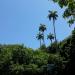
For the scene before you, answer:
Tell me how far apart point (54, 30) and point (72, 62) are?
50928mm

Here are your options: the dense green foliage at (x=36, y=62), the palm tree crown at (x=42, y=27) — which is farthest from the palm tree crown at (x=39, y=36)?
the dense green foliage at (x=36, y=62)

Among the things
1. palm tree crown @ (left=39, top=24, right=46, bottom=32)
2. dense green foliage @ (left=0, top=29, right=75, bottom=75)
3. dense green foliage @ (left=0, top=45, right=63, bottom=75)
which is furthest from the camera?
palm tree crown @ (left=39, top=24, right=46, bottom=32)

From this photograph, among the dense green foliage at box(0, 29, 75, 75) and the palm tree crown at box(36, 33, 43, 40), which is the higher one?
the palm tree crown at box(36, 33, 43, 40)

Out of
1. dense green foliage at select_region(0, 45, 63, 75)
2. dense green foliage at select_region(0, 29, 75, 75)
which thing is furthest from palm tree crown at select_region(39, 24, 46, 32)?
dense green foliage at select_region(0, 45, 63, 75)

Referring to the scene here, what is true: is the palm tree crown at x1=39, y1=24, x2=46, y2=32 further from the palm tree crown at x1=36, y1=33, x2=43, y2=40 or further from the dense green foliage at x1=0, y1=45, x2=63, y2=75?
the dense green foliage at x1=0, y1=45, x2=63, y2=75

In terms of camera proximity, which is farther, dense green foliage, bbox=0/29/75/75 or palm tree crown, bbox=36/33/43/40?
palm tree crown, bbox=36/33/43/40

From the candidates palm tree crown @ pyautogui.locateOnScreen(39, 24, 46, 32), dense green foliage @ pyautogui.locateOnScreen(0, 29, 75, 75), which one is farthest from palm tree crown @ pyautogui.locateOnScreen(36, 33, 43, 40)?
dense green foliage @ pyautogui.locateOnScreen(0, 29, 75, 75)

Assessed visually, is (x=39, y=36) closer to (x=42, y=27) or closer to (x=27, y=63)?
(x=42, y=27)

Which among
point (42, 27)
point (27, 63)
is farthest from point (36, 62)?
point (42, 27)

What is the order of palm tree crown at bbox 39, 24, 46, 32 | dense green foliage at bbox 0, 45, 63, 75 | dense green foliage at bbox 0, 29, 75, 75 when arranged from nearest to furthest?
dense green foliage at bbox 0, 29, 75, 75
dense green foliage at bbox 0, 45, 63, 75
palm tree crown at bbox 39, 24, 46, 32

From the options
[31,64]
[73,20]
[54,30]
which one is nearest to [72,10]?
[73,20]

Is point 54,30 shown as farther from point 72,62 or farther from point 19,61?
point 72,62

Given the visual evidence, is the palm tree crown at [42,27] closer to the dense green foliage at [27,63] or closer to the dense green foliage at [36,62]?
the dense green foliage at [36,62]

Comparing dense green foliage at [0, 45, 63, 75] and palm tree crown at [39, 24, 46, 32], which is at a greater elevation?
palm tree crown at [39, 24, 46, 32]
